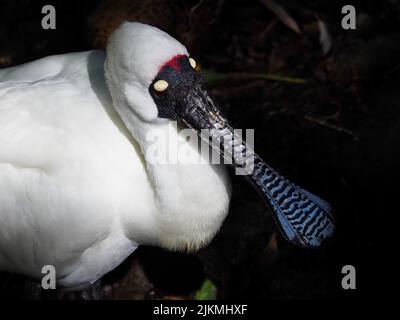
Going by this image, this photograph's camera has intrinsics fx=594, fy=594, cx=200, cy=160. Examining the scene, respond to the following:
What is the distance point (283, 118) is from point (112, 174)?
198 cm

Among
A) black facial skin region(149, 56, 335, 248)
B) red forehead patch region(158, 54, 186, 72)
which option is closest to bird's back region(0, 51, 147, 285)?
black facial skin region(149, 56, 335, 248)

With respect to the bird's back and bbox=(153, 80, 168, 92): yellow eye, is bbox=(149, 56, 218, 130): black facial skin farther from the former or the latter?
the bird's back

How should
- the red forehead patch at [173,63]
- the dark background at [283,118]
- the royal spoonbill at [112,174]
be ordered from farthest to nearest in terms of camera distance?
the dark background at [283,118] → the royal spoonbill at [112,174] → the red forehead patch at [173,63]

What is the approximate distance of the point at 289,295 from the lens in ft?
12.3

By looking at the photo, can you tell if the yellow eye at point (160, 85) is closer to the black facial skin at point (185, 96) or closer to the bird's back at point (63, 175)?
the black facial skin at point (185, 96)

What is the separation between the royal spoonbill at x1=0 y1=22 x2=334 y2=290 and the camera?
281 centimetres

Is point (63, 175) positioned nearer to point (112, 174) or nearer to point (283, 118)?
point (112, 174)

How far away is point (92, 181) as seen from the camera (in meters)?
3.00

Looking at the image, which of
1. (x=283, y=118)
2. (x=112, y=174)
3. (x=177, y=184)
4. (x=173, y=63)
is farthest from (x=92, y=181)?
(x=283, y=118)

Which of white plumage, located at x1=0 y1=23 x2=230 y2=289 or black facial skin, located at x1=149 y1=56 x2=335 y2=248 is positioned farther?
white plumage, located at x1=0 y1=23 x2=230 y2=289

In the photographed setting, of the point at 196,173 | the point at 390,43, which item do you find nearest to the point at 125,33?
the point at 196,173

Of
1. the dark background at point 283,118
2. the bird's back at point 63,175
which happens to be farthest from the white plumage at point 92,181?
the dark background at point 283,118

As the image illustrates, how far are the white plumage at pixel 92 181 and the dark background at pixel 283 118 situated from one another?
791 millimetres

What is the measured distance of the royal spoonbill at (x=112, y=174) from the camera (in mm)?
Answer: 2811
